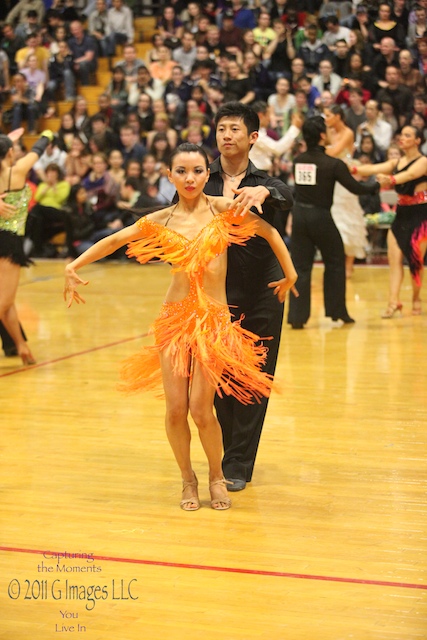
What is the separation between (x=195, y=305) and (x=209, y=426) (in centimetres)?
54

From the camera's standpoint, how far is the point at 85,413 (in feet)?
21.1

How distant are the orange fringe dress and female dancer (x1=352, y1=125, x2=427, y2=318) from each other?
4877 mm

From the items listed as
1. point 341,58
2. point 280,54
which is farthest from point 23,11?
point 341,58

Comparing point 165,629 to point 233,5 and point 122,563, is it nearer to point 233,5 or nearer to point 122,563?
point 122,563

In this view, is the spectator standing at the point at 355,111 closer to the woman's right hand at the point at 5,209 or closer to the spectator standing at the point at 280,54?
the spectator standing at the point at 280,54

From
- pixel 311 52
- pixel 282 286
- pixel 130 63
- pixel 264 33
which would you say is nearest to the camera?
pixel 282 286

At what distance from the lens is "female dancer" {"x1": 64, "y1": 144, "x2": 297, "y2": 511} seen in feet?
14.7

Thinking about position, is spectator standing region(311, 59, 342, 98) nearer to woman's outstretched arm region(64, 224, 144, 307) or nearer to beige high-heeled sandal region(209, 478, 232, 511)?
woman's outstretched arm region(64, 224, 144, 307)

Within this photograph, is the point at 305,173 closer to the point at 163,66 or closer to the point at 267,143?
the point at 267,143

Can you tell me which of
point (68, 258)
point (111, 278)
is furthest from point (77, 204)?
point (111, 278)

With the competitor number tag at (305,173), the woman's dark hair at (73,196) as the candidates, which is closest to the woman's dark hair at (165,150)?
the woman's dark hair at (73,196)

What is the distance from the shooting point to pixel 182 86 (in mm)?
15703

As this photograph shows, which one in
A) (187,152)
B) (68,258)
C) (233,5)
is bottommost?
(68,258)

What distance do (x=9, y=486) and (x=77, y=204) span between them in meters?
9.99
